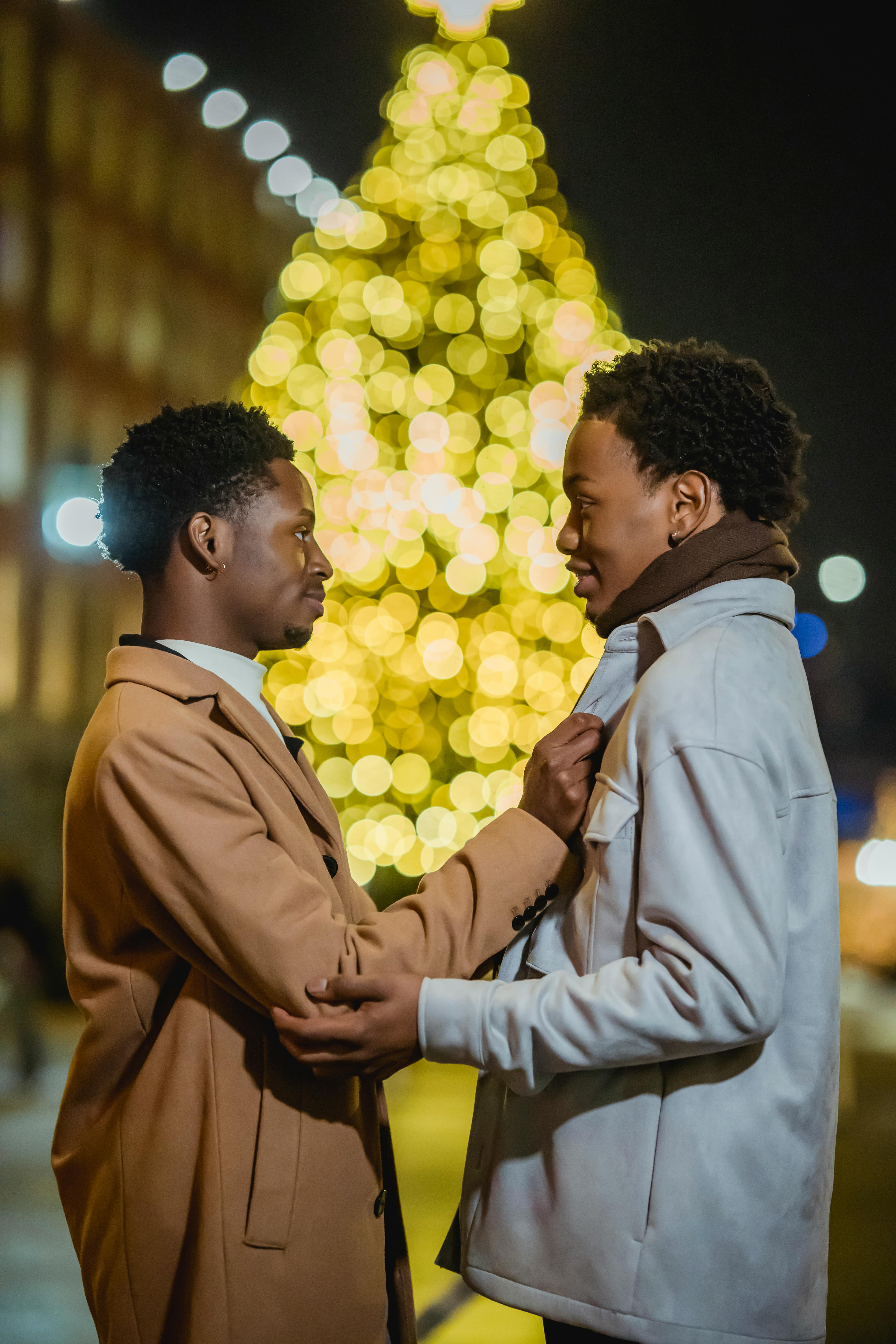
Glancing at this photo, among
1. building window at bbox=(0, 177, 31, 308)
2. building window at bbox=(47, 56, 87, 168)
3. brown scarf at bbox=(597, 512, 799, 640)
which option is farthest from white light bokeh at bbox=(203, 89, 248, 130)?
brown scarf at bbox=(597, 512, 799, 640)

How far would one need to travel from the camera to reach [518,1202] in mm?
1543

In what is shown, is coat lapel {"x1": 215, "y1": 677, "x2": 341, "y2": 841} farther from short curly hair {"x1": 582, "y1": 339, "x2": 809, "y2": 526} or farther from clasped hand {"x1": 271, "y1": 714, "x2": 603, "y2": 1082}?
short curly hair {"x1": 582, "y1": 339, "x2": 809, "y2": 526}

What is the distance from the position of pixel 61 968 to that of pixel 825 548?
11.5 metres

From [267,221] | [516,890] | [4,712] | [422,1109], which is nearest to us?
[516,890]

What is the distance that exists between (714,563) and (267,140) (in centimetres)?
1682

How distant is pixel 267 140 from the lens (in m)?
16.0

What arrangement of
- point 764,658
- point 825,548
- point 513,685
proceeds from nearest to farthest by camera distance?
point 764,658, point 513,685, point 825,548

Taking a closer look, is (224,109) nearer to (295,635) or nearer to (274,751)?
(295,635)

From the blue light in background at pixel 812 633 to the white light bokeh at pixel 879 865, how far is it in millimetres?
9515

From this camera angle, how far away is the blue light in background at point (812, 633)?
24289 millimetres

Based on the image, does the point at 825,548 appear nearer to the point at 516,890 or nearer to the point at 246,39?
the point at 246,39

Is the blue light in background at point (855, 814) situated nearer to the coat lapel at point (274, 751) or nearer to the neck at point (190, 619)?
the coat lapel at point (274, 751)

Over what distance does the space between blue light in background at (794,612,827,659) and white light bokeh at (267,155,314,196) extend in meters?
14.1

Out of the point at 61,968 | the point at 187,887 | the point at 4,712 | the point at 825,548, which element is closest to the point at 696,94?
the point at 187,887
